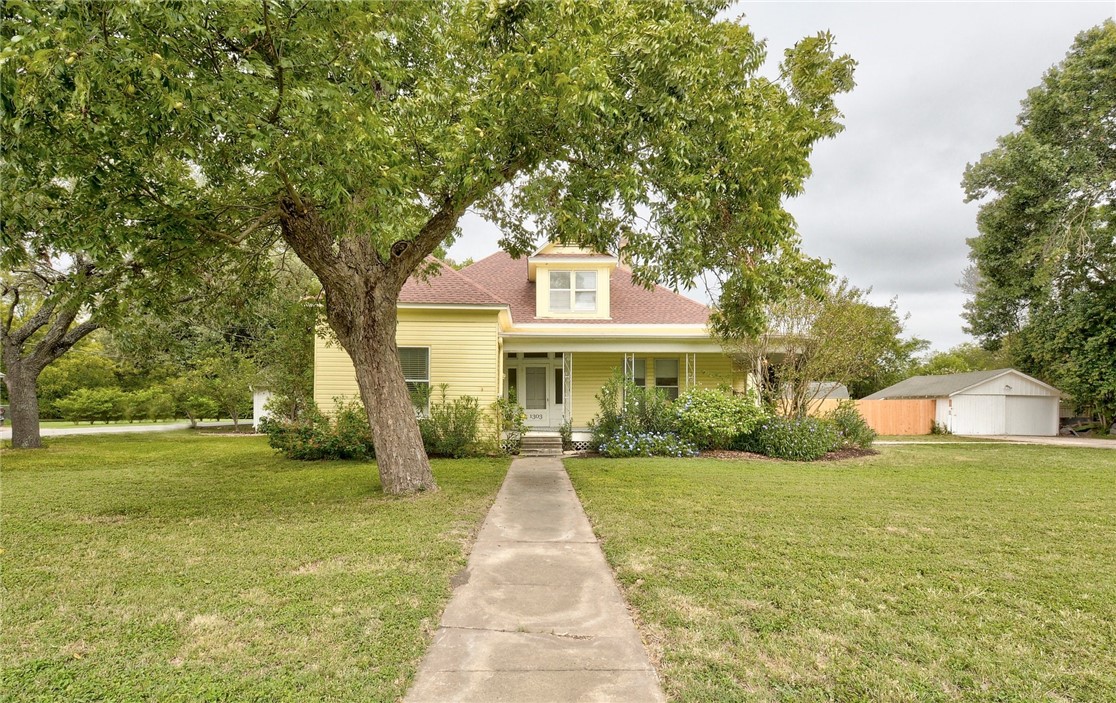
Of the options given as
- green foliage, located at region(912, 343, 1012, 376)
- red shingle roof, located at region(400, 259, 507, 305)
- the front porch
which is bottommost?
the front porch

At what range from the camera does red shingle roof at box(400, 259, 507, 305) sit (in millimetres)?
13391

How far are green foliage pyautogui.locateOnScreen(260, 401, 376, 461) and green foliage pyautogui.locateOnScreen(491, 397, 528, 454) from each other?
9.66ft

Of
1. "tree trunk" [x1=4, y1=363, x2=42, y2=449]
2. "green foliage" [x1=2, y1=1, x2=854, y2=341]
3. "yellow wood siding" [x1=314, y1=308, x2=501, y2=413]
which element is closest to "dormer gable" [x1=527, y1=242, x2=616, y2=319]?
"yellow wood siding" [x1=314, y1=308, x2=501, y2=413]

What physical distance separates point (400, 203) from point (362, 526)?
3.49 metres

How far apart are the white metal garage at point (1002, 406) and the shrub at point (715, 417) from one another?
17491mm

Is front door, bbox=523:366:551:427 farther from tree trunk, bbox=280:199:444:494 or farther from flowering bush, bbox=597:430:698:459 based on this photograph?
tree trunk, bbox=280:199:444:494

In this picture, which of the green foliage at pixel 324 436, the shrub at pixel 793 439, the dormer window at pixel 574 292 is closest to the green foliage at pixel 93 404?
the green foliage at pixel 324 436

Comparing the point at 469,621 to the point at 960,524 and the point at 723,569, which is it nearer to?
the point at 723,569

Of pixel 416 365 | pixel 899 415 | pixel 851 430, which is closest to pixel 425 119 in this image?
pixel 416 365

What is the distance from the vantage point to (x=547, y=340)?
1485 cm

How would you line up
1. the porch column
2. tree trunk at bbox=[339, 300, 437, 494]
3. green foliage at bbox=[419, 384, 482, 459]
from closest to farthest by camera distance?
tree trunk at bbox=[339, 300, 437, 494]
green foliage at bbox=[419, 384, 482, 459]
the porch column

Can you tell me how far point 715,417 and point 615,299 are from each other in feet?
18.3

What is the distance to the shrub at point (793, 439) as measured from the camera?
42.3 ft

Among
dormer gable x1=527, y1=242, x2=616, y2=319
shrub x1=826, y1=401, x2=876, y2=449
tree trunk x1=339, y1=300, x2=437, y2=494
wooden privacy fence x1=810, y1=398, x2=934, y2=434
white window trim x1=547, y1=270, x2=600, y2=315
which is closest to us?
tree trunk x1=339, y1=300, x2=437, y2=494
